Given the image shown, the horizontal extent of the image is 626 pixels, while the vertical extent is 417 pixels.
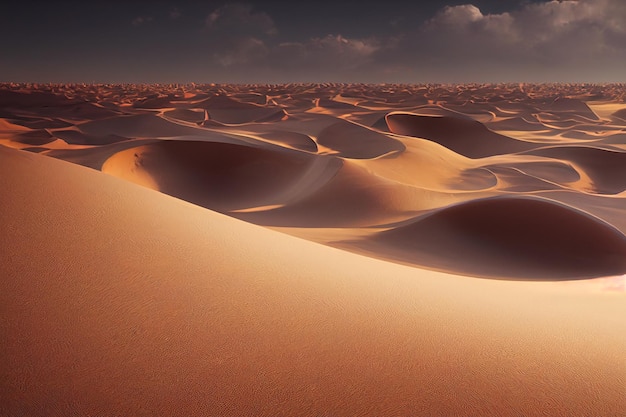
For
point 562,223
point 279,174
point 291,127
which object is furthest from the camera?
point 291,127

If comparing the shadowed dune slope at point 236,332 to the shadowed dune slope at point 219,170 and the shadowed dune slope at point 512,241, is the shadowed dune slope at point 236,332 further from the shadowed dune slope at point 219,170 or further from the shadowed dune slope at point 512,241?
the shadowed dune slope at point 219,170

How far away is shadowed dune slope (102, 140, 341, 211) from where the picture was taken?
12812 mm

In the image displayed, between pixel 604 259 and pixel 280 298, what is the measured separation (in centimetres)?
583

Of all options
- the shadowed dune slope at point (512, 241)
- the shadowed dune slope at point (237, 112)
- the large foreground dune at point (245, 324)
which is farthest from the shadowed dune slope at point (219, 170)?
the shadowed dune slope at point (237, 112)

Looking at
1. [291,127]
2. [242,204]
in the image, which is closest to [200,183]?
[242,204]

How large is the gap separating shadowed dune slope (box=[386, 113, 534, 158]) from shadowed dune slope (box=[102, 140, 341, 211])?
12.9 metres

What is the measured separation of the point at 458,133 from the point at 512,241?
771 inches

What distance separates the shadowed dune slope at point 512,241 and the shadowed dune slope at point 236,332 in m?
3.23

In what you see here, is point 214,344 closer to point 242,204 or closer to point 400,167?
point 242,204

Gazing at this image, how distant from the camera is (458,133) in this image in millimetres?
25812

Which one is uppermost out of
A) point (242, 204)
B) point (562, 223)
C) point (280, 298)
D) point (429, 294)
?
point (280, 298)

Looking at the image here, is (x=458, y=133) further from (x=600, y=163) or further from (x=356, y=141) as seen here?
(x=600, y=163)

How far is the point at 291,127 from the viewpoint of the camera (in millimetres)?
27391

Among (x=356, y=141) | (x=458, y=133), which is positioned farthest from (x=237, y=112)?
(x=356, y=141)
